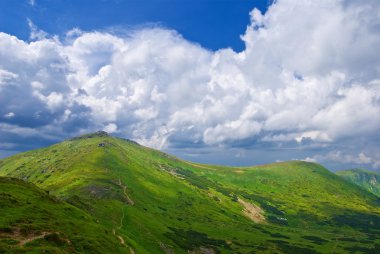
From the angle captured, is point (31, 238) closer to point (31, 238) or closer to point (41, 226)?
point (31, 238)

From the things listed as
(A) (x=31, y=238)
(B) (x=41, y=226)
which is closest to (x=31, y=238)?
(A) (x=31, y=238)

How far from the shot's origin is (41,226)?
105438mm

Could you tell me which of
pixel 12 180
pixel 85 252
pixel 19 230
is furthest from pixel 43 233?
pixel 12 180

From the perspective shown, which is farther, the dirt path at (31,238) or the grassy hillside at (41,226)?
the grassy hillside at (41,226)

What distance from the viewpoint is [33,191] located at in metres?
143

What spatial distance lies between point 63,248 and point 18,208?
29.9 meters

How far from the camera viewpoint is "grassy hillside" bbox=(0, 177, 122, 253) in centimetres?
9094

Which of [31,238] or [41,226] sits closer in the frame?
[31,238]

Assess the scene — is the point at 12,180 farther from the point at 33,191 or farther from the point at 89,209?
the point at 89,209

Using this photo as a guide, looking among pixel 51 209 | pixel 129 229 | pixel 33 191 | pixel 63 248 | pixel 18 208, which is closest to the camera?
pixel 63 248

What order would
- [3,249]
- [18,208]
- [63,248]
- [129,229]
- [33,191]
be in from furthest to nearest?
[129,229] < [33,191] < [18,208] < [63,248] < [3,249]

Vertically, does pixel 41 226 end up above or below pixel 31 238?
above

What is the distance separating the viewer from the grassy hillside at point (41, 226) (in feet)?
298

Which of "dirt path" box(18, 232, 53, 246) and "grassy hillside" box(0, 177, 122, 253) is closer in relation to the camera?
"dirt path" box(18, 232, 53, 246)
